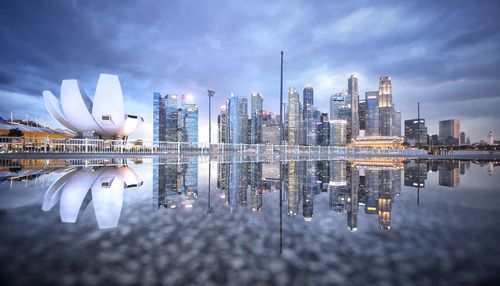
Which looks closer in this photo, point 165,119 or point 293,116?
point 293,116

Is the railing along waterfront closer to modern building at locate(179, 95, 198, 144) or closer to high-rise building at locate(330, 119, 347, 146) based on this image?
high-rise building at locate(330, 119, 347, 146)

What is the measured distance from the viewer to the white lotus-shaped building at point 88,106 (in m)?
23.0

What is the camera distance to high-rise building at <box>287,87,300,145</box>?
136625mm

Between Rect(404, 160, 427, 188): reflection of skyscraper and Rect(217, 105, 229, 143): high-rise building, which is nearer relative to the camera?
Rect(404, 160, 427, 188): reflection of skyscraper

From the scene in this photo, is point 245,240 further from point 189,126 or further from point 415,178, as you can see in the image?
point 189,126

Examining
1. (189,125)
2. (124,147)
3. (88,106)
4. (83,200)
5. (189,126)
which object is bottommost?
(83,200)

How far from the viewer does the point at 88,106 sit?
2420cm

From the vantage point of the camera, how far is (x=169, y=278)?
1.39 m

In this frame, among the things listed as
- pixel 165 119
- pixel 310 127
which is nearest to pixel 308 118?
pixel 310 127

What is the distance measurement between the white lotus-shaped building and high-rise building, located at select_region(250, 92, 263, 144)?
378 feet

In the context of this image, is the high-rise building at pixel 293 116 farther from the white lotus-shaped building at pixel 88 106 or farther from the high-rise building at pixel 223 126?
the white lotus-shaped building at pixel 88 106

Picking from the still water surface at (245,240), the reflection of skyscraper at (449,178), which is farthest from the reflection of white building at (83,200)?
the reflection of skyscraper at (449,178)

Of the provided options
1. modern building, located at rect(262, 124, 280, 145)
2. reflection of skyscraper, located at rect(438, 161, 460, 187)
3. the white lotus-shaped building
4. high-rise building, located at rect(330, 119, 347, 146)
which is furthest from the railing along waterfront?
modern building, located at rect(262, 124, 280, 145)

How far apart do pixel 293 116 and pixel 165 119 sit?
75988 millimetres
